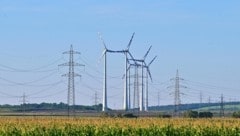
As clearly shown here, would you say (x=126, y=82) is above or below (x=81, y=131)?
above

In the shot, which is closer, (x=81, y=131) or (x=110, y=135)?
(x=110, y=135)

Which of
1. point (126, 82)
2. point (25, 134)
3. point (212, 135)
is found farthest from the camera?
point (126, 82)

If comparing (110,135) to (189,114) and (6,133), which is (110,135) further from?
(189,114)

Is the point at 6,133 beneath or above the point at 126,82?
beneath

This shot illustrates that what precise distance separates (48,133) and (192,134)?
983 centimetres

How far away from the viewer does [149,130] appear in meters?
54.5

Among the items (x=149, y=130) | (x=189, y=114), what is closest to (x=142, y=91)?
(x=189, y=114)

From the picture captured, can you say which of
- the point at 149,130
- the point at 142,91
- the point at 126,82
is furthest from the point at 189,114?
the point at 149,130

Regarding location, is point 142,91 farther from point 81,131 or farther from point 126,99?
point 81,131

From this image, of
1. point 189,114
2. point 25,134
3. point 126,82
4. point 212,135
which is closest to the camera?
point 25,134

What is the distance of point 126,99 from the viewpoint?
13612cm

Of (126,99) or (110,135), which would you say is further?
(126,99)

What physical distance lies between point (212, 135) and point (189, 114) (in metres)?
93.7

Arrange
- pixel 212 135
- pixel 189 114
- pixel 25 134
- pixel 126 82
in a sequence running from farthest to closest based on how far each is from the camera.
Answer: pixel 189 114
pixel 126 82
pixel 212 135
pixel 25 134
